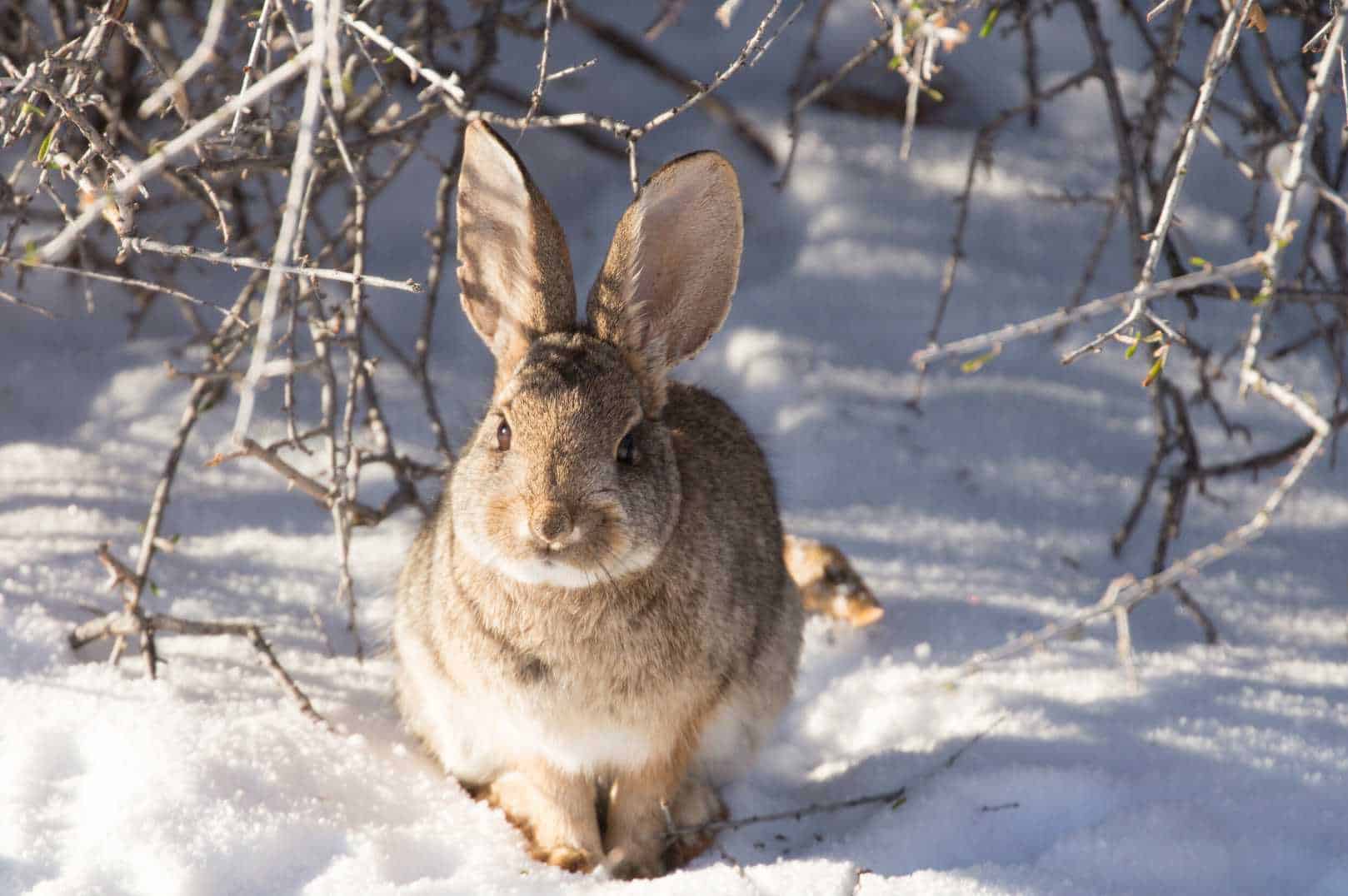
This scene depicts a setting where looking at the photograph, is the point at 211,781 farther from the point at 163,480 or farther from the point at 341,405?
the point at 341,405

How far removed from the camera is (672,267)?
317 cm

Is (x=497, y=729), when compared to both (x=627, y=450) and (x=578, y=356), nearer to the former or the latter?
(x=627, y=450)

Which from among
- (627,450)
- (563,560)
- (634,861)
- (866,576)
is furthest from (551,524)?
(866,576)

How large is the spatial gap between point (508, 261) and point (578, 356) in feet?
1.12

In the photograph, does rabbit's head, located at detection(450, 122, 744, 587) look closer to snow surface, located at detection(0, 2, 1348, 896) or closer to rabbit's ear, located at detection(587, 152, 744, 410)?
rabbit's ear, located at detection(587, 152, 744, 410)

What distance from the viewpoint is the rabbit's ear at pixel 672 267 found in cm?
302

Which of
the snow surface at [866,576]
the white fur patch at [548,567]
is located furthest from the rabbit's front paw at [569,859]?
the white fur patch at [548,567]

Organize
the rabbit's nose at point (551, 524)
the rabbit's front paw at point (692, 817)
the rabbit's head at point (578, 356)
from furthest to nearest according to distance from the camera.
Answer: the rabbit's front paw at point (692, 817), the rabbit's head at point (578, 356), the rabbit's nose at point (551, 524)

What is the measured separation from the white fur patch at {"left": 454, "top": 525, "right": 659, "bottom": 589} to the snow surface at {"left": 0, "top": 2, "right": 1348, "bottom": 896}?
2.17ft

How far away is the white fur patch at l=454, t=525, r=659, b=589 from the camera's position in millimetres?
2699

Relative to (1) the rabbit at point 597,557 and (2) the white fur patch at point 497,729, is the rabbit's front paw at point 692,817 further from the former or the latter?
(2) the white fur patch at point 497,729

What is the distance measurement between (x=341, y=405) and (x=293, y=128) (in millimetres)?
2019

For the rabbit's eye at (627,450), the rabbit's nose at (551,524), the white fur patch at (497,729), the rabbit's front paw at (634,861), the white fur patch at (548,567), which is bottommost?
the rabbit's front paw at (634,861)

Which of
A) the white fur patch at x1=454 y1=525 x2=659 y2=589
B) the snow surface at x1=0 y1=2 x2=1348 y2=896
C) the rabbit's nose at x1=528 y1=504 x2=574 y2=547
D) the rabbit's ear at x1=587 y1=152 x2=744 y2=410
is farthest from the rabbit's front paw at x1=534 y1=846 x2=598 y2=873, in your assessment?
the rabbit's ear at x1=587 y1=152 x2=744 y2=410
